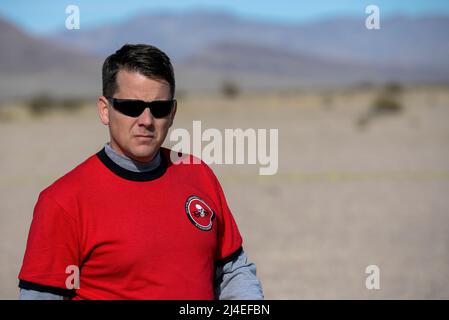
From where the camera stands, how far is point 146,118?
9.78 ft

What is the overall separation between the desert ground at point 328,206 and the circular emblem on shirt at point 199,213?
4098 mm

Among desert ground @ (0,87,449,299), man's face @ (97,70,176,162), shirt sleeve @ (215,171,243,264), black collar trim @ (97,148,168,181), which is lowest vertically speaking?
shirt sleeve @ (215,171,243,264)

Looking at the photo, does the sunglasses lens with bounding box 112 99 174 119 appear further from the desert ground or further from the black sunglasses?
the desert ground

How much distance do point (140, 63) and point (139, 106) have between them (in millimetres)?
164

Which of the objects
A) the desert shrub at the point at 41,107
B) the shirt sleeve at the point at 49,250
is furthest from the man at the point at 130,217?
the desert shrub at the point at 41,107

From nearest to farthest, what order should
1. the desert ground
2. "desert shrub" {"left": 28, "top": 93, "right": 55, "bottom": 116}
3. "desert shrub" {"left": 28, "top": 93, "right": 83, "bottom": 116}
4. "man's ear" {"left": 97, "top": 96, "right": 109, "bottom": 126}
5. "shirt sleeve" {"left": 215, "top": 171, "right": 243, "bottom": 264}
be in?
"man's ear" {"left": 97, "top": 96, "right": 109, "bottom": 126} < "shirt sleeve" {"left": 215, "top": 171, "right": 243, "bottom": 264} < the desert ground < "desert shrub" {"left": 28, "top": 93, "right": 55, "bottom": 116} < "desert shrub" {"left": 28, "top": 93, "right": 83, "bottom": 116}

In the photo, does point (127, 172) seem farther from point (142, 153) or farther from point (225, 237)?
point (225, 237)

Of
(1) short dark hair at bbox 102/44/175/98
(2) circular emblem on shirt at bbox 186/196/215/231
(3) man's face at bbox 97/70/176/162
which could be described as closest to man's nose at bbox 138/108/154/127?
(3) man's face at bbox 97/70/176/162

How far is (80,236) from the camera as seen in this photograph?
2812 mm

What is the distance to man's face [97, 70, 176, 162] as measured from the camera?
298 cm

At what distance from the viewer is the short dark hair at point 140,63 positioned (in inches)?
116
